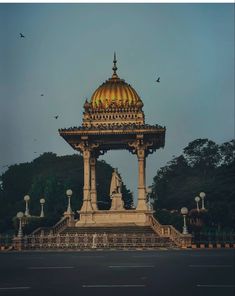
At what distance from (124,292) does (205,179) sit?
55217mm

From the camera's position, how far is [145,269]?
13.7 metres

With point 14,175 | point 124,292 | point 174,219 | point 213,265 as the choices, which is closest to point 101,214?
point 174,219

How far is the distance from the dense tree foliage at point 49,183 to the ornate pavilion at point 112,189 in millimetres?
15684

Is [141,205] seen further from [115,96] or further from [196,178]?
[196,178]

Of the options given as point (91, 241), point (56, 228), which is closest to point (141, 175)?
point (56, 228)

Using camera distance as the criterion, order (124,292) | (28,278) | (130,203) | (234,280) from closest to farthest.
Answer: (124,292)
(234,280)
(28,278)
(130,203)

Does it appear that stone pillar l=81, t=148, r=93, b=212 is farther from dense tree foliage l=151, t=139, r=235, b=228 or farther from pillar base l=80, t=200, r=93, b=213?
dense tree foliage l=151, t=139, r=235, b=228

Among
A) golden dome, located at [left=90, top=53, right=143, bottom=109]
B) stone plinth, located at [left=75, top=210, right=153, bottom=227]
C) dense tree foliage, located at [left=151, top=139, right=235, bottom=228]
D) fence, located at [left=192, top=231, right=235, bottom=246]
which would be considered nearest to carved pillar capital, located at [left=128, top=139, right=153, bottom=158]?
golden dome, located at [left=90, top=53, right=143, bottom=109]

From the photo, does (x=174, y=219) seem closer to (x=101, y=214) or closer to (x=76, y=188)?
(x=101, y=214)

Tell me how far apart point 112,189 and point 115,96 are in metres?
6.40

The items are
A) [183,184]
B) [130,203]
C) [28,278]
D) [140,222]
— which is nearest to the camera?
[28,278]

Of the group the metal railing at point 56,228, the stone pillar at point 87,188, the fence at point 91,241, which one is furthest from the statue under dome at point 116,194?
the fence at point 91,241

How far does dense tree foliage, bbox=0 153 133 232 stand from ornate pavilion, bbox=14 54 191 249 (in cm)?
1568

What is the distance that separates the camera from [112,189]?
36500 millimetres
